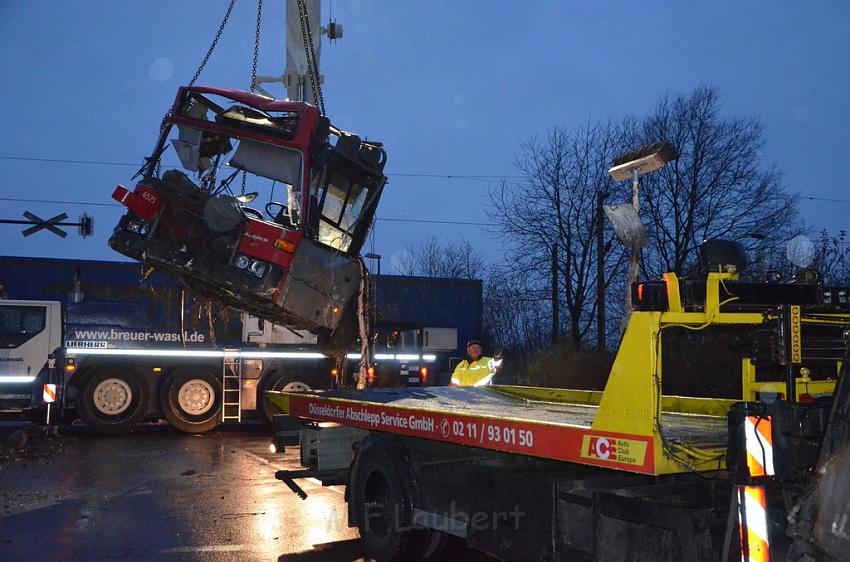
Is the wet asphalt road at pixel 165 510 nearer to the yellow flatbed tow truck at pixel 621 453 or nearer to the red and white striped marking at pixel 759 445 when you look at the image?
the yellow flatbed tow truck at pixel 621 453

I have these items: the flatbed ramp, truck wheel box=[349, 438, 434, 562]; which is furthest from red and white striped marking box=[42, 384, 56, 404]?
truck wheel box=[349, 438, 434, 562]

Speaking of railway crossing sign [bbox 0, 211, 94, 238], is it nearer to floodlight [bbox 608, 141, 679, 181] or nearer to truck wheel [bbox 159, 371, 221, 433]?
truck wheel [bbox 159, 371, 221, 433]

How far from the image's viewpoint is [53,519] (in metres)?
7.83

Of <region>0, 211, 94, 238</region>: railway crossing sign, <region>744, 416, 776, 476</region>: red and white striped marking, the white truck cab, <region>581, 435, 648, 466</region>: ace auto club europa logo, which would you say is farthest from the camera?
<region>0, 211, 94, 238</region>: railway crossing sign

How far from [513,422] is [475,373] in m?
5.34

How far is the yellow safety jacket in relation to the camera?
951 cm

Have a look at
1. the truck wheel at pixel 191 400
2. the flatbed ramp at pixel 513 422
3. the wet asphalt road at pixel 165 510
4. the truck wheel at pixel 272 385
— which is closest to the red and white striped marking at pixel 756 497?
the flatbed ramp at pixel 513 422

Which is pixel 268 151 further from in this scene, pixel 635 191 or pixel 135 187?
pixel 635 191

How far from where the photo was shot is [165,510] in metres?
8.31

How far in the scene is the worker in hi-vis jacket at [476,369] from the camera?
951 cm

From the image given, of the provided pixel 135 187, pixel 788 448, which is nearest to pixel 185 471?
pixel 135 187

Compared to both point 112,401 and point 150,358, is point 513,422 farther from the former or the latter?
point 112,401

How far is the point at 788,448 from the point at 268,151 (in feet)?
26.4

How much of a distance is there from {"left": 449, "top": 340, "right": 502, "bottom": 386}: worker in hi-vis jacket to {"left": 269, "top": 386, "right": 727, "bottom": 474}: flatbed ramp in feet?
3.14
